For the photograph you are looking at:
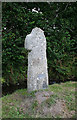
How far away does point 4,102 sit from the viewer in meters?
5.12

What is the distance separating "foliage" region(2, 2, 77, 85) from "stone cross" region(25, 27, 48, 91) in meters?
1.82

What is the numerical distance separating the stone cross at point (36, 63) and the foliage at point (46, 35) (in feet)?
5.98

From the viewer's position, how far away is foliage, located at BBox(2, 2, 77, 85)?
24.9 ft

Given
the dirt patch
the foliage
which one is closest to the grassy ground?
the dirt patch

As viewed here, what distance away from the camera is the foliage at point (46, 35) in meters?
7.60

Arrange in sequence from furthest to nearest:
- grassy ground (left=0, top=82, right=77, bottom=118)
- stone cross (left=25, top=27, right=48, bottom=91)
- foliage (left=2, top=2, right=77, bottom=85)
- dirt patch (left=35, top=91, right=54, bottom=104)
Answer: foliage (left=2, top=2, right=77, bottom=85) < stone cross (left=25, top=27, right=48, bottom=91) < dirt patch (left=35, top=91, right=54, bottom=104) < grassy ground (left=0, top=82, right=77, bottom=118)

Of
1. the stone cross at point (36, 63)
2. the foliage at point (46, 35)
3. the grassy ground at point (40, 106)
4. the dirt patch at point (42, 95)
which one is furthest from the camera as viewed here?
the foliage at point (46, 35)

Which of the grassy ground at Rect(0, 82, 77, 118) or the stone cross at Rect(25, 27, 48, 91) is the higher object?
the stone cross at Rect(25, 27, 48, 91)

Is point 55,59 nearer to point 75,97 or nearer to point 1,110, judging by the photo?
point 75,97

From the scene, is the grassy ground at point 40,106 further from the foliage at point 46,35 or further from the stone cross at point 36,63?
the foliage at point 46,35

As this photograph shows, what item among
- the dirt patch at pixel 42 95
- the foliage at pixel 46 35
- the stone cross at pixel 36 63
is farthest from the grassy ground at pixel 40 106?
the foliage at pixel 46 35

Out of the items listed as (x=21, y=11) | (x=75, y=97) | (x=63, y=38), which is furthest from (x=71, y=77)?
(x=21, y=11)

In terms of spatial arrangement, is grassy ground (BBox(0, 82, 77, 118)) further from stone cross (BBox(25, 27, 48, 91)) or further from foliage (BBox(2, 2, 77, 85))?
foliage (BBox(2, 2, 77, 85))

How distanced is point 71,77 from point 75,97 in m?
4.82
